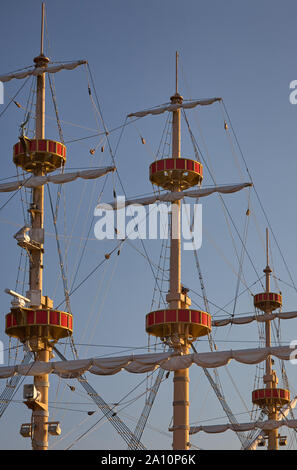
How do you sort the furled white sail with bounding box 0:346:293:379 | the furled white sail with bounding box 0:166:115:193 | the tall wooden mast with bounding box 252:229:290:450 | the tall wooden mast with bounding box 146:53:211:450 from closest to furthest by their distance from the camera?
the furled white sail with bounding box 0:346:293:379
the tall wooden mast with bounding box 146:53:211:450
the furled white sail with bounding box 0:166:115:193
the tall wooden mast with bounding box 252:229:290:450

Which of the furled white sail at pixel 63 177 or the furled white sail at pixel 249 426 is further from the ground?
the furled white sail at pixel 63 177

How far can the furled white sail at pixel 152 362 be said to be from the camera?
53312 mm

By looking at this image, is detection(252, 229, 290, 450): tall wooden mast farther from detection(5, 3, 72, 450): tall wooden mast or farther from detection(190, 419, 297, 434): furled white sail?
detection(5, 3, 72, 450): tall wooden mast

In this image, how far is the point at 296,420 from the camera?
235 feet

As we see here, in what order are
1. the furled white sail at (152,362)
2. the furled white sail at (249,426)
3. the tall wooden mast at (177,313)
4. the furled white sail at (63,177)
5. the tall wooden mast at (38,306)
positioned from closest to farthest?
the tall wooden mast at (38,306) < the furled white sail at (152,362) < the tall wooden mast at (177,313) < the furled white sail at (63,177) < the furled white sail at (249,426)

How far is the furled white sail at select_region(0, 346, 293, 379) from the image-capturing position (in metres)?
53.3

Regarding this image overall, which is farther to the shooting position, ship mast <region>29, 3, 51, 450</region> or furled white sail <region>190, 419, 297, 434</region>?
furled white sail <region>190, 419, 297, 434</region>

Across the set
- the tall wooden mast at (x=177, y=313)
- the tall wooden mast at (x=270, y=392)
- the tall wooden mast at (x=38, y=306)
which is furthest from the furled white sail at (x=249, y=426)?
the tall wooden mast at (x=38, y=306)

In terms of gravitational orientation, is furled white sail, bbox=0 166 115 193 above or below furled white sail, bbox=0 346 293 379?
above

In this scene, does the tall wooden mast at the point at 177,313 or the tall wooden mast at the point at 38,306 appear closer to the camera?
the tall wooden mast at the point at 38,306

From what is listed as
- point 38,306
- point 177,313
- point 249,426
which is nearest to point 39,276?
point 38,306

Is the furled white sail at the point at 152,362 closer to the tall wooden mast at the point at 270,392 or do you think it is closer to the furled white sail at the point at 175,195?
the furled white sail at the point at 175,195

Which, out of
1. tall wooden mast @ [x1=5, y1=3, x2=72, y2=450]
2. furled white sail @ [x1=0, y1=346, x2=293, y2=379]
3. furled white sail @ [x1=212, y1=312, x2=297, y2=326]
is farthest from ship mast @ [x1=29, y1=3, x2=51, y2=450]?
furled white sail @ [x1=212, y1=312, x2=297, y2=326]

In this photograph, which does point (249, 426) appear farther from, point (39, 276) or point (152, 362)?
point (39, 276)
